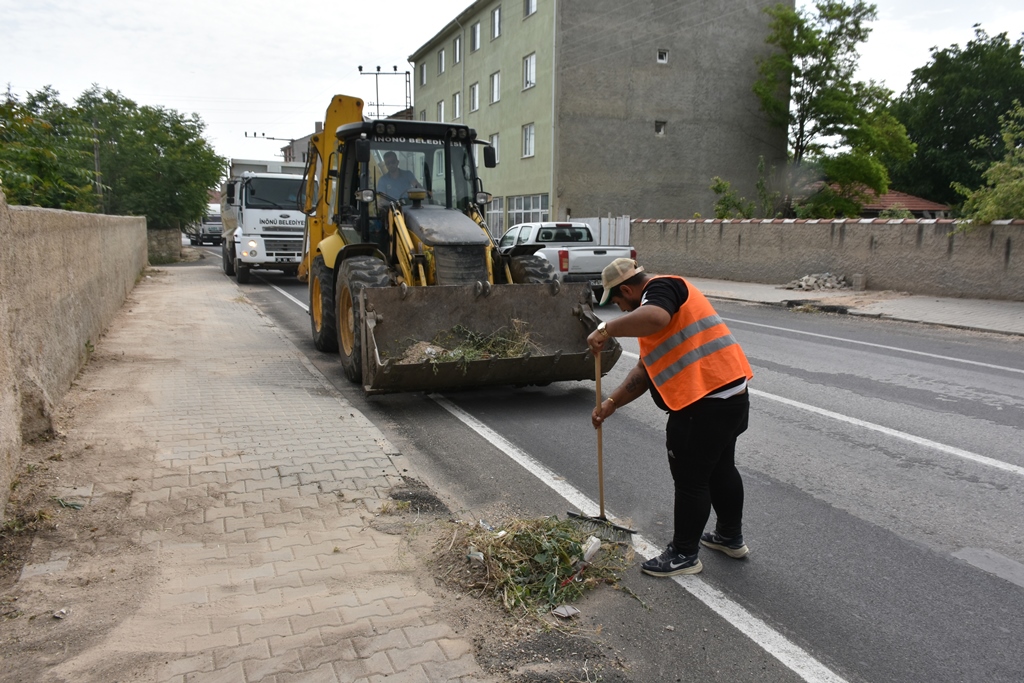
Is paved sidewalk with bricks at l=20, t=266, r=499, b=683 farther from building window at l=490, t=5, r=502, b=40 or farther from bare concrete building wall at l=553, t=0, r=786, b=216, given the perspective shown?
building window at l=490, t=5, r=502, b=40

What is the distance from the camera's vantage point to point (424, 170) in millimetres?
9500

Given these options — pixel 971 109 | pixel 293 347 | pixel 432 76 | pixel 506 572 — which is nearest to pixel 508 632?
pixel 506 572

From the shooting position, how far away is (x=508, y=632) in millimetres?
3518

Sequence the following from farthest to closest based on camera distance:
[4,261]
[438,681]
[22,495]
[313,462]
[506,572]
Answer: [313,462] < [4,261] < [22,495] < [506,572] < [438,681]

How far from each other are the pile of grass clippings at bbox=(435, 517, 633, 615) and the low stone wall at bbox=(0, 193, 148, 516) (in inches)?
102

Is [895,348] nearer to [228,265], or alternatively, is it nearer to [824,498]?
[824,498]

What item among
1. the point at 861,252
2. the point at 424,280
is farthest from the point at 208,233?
the point at 424,280

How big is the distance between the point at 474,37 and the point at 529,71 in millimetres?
7607

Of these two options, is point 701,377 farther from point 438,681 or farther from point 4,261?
point 4,261

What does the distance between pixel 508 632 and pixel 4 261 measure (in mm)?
4099

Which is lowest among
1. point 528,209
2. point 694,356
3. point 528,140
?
point 694,356

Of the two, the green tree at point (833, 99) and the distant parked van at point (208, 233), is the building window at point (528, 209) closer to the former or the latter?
the green tree at point (833, 99)

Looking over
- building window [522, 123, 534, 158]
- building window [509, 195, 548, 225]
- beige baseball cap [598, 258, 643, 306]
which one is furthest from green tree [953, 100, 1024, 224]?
building window [522, 123, 534, 158]

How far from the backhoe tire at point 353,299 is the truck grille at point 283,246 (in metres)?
12.1
